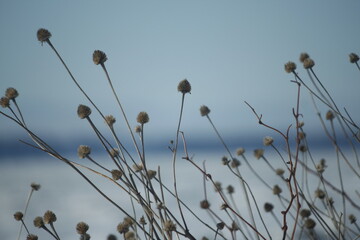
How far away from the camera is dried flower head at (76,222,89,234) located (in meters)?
1.60

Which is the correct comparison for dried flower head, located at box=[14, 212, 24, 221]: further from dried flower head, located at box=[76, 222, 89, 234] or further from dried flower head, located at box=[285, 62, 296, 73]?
dried flower head, located at box=[285, 62, 296, 73]

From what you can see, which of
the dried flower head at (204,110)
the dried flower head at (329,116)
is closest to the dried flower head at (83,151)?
the dried flower head at (204,110)

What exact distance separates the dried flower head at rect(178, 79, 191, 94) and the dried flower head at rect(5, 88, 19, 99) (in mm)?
978

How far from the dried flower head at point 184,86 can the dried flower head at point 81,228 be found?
882 mm

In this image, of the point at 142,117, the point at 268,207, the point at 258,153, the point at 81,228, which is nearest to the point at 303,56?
the point at 258,153

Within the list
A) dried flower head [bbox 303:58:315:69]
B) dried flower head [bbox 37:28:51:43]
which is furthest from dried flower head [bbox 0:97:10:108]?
dried flower head [bbox 303:58:315:69]

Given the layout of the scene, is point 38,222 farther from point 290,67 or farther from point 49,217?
point 290,67

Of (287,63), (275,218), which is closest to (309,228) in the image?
(275,218)

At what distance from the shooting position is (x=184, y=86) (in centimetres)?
169

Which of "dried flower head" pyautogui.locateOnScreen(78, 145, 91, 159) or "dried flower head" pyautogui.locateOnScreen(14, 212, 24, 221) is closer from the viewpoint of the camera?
"dried flower head" pyautogui.locateOnScreen(78, 145, 91, 159)

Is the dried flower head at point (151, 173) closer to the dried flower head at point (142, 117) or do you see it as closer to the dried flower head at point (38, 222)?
the dried flower head at point (142, 117)

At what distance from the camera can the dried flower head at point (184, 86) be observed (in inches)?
66.2

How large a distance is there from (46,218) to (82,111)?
0.65 metres

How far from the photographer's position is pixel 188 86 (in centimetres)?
171
